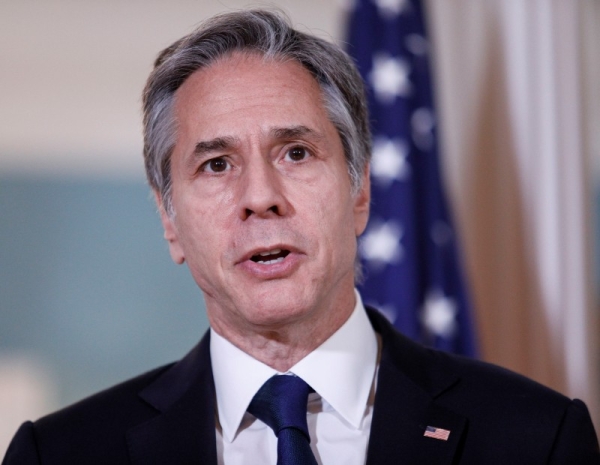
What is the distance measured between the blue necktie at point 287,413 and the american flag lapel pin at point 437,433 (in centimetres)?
23

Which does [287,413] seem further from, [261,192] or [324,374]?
[261,192]

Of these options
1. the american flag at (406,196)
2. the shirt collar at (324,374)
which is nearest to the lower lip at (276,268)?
the shirt collar at (324,374)

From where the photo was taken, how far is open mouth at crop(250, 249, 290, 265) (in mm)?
1558

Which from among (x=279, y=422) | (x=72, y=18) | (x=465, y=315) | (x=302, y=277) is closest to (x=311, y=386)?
(x=279, y=422)

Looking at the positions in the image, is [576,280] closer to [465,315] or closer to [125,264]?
[465,315]

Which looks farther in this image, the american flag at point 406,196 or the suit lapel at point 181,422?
the american flag at point 406,196

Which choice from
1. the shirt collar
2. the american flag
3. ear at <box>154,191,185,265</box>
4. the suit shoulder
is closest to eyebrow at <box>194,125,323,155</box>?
ear at <box>154,191,185,265</box>

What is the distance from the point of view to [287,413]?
157 cm

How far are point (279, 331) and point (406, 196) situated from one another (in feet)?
4.93

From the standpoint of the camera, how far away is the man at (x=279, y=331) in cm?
155

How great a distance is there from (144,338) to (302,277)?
2315mm

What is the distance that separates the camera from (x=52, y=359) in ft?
11.8

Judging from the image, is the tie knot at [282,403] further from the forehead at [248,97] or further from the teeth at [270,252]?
the forehead at [248,97]

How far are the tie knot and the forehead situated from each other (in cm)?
52
